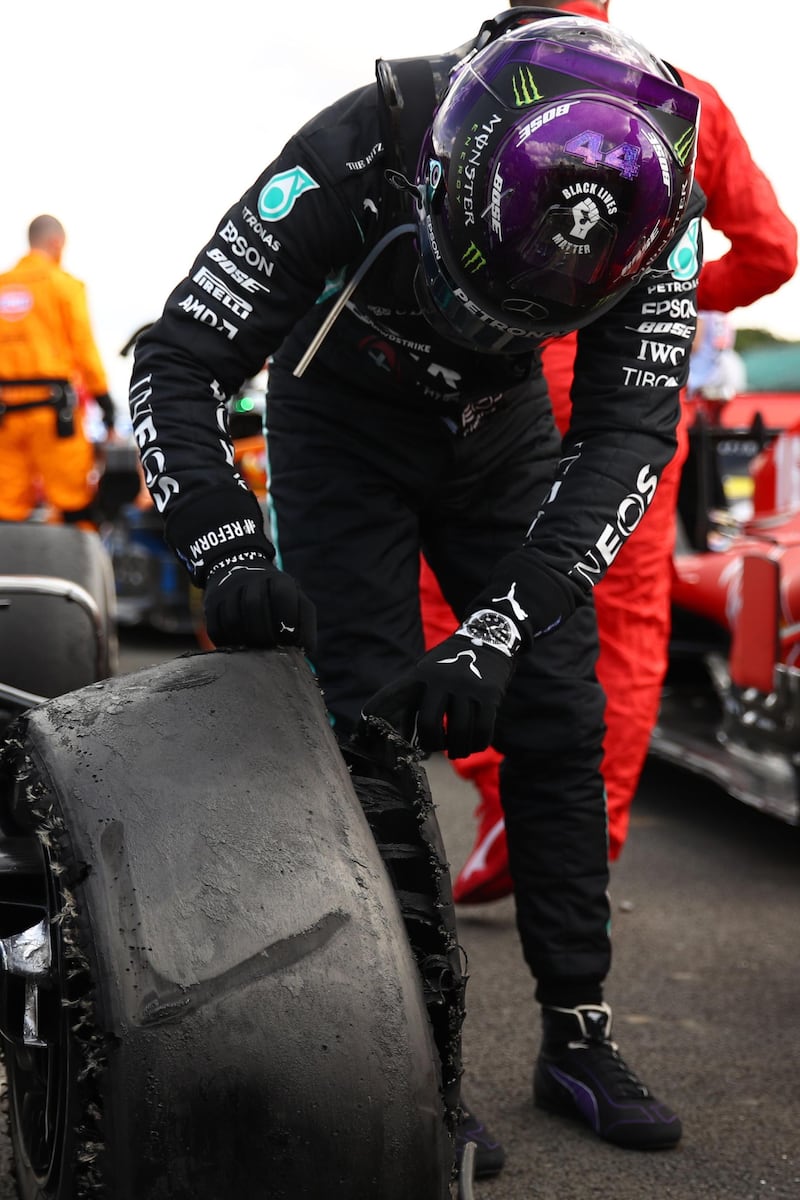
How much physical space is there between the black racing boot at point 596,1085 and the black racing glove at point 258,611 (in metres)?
0.97

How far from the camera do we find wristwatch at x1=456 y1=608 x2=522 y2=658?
6.31 feet

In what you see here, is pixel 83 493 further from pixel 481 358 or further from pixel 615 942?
pixel 481 358

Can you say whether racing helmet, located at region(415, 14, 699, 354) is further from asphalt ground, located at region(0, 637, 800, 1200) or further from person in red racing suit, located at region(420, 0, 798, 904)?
person in red racing suit, located at region(420, 0, 798, 904)

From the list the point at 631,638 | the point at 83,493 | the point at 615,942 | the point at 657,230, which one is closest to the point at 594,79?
the point at 657,230

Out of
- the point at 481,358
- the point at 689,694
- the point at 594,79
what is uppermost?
the point at 594,79

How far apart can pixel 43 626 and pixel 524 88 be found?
4.27 ft

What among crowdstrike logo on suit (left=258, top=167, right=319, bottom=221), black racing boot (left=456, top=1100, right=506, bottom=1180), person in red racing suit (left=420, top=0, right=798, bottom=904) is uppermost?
crowdstrike logo on suit (left=258, top=167, right=319, bottom=221)

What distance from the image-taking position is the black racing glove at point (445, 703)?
179 cm

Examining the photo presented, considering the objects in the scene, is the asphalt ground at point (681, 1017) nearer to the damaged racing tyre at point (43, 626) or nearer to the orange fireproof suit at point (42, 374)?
the damaged racing tyre at point (43, 626)

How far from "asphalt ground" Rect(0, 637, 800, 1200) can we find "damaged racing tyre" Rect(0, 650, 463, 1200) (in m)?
0.79

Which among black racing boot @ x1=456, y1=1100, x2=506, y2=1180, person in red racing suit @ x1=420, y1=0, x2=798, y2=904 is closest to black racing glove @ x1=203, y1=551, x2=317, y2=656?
black racing boot @ x1=456, y1=1100, x2=506, y2=1180

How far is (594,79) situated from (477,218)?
228 mm

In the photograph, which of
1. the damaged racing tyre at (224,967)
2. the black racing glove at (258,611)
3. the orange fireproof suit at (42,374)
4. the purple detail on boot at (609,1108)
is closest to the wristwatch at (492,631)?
the black racing glove at (258,611)

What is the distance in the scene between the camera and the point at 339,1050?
1.41m
